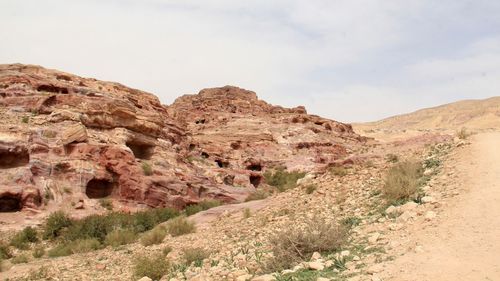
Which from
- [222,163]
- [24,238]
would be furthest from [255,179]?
[24,238]

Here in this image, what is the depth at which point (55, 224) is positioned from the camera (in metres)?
17.3

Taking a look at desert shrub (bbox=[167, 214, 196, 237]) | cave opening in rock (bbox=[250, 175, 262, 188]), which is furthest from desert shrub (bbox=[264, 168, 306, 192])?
desert shrub (bbox=[167, 214, 196, 237])

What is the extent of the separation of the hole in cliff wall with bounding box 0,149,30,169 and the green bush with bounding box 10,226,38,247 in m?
4.47

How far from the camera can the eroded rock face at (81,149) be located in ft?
65.7

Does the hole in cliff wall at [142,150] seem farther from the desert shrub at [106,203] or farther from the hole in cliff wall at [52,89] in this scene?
the desert shrub at [106,203]

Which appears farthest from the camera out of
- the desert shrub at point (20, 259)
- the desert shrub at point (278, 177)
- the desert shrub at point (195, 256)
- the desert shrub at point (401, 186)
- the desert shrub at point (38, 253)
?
the desert shrub at point (278, 177)

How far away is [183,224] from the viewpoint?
503 inches

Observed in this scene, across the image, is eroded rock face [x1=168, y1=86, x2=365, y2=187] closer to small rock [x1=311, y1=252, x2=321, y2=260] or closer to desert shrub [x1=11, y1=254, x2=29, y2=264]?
desert shrub [x1=11, y1=254, x2=29, y2=264]

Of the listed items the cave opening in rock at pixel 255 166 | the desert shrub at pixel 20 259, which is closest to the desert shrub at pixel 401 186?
the desert shrub at pixel 20 259

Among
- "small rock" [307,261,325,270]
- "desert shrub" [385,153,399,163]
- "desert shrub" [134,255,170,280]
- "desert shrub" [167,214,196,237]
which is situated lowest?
"desert shrub" [134,255,170,280]

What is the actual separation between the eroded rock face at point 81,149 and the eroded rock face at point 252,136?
560 centimetres

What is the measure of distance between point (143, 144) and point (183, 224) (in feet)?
44.8

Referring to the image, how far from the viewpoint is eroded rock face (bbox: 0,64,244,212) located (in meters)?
20.0

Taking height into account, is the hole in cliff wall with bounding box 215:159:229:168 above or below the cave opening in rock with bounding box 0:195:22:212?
above
